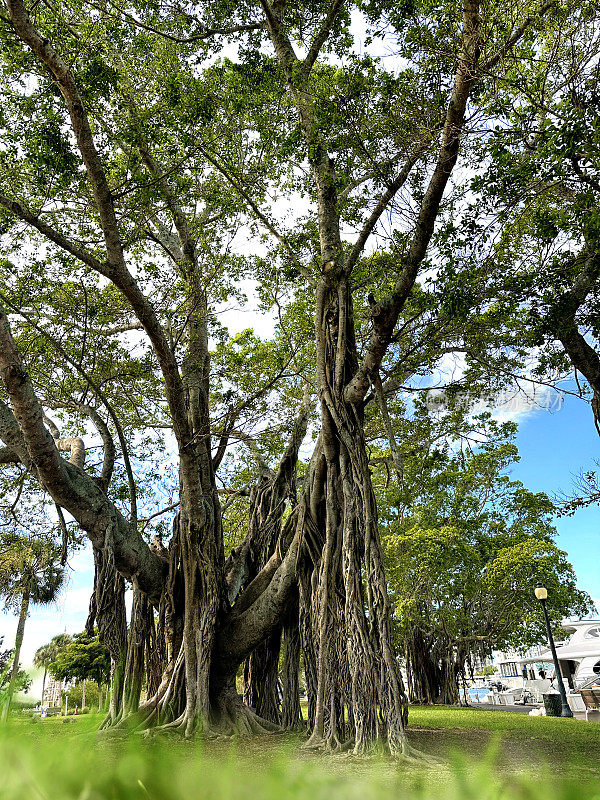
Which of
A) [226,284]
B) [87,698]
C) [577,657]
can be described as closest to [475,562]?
[577,657]

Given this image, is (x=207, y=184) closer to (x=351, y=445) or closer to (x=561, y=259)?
(x=351, y=445)

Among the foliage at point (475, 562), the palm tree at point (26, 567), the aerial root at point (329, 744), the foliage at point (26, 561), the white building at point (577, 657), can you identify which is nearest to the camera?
the aerial root at point (329, 744)

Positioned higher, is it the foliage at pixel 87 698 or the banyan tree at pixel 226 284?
the banyan tree at pixel 226 284

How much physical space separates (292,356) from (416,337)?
1894 millimetres

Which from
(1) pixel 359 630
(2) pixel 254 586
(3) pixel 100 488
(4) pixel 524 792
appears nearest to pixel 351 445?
(1) pixel 359 630

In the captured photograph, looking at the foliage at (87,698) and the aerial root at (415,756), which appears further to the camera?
the aerial root at (415,756)

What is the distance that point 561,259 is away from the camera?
5.56m

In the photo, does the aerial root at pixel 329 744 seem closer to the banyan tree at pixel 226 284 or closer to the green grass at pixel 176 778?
the banyan tree at pixel 226 284

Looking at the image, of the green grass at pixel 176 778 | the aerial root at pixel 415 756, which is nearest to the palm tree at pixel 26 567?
the aerial root at pixel 415 756

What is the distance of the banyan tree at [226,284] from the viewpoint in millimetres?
4648

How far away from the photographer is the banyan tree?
4.65 m

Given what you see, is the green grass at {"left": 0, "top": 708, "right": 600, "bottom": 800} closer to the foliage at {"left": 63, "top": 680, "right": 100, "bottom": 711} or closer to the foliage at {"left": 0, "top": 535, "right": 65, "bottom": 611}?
the foliage at {"left": 63, "top": 680, "right": 100, "bottom": 711}

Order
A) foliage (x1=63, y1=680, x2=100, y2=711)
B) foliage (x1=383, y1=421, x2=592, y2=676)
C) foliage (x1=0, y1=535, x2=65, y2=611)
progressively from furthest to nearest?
1. foliage (x1=383, y1=421, x2=592, y2=676)
2. foliage (x1=0, y1=535, x2=65, y2=611)
3. foliage (x1=63, y1=680, x2=100, y2=711)

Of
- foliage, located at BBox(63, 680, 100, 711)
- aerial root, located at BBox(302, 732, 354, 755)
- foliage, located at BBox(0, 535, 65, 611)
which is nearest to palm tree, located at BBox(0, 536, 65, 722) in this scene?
foliage, located at BBox(0, 535, 65, 611)
